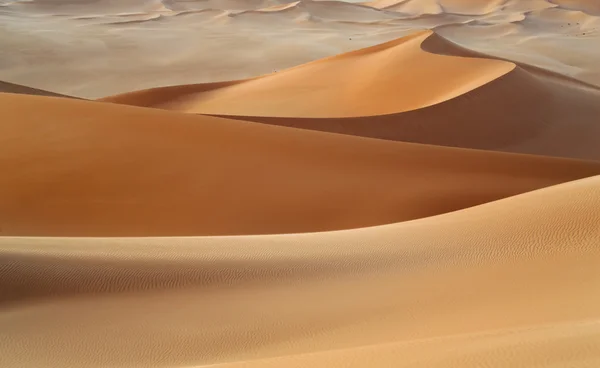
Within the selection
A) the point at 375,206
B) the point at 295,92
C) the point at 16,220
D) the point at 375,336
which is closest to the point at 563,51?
the point at 295,92

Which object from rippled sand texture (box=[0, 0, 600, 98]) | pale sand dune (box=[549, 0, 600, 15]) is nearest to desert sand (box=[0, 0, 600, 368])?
rippled sand texture (box=[0, 0, 600, 98])

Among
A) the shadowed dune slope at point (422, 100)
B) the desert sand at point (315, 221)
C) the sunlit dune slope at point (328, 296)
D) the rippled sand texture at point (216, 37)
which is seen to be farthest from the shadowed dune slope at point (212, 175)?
the rippled sand texture at point (216, 37)

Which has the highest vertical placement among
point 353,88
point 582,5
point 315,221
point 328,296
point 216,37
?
point 328,296

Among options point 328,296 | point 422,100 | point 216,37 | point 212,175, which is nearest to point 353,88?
point 422,100

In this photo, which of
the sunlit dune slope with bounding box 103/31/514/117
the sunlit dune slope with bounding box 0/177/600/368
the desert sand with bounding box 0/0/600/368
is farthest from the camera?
the sunlit dune slope with bounding box 103/31/514/117

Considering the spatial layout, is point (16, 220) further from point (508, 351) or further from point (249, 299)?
point (508, 351)

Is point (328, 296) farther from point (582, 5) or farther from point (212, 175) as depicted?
point (582, 5)

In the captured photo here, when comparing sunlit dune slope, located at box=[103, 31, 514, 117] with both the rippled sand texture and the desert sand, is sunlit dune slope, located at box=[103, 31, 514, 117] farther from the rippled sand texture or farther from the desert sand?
the rippled sand texture
